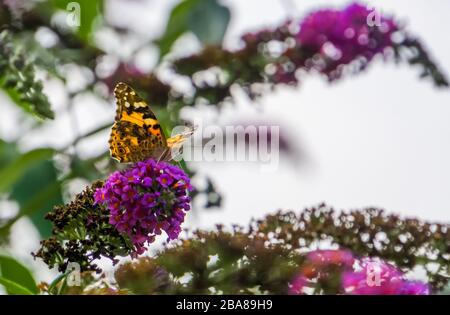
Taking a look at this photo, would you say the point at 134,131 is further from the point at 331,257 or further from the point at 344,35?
the point at 344,35

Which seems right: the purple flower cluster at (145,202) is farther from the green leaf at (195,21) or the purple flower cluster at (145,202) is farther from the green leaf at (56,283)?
the green leaf at (195,21)

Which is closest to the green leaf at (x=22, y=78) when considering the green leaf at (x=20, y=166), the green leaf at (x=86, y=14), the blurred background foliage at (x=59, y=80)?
the blurred background foliage at (x=59, y=80)

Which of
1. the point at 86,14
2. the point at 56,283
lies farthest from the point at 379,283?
the point at 86,14

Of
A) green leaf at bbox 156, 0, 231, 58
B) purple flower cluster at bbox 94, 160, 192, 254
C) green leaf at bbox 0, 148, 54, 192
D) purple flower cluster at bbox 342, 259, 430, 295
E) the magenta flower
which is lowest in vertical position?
purple flower cluster at bbox 342, 259, 430, 295

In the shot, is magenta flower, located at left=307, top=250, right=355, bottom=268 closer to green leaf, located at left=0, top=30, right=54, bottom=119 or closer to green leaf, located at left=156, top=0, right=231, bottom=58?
green leaf, located at left=0, top=30, right=54, bottom=119

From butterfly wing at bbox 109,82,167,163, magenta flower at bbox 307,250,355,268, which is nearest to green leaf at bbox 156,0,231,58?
butterfly wing at bbox 109,82,167,163

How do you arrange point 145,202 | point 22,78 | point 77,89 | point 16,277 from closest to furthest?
point 145,202 < point 22,78 < point 16,277 < point 77,89
